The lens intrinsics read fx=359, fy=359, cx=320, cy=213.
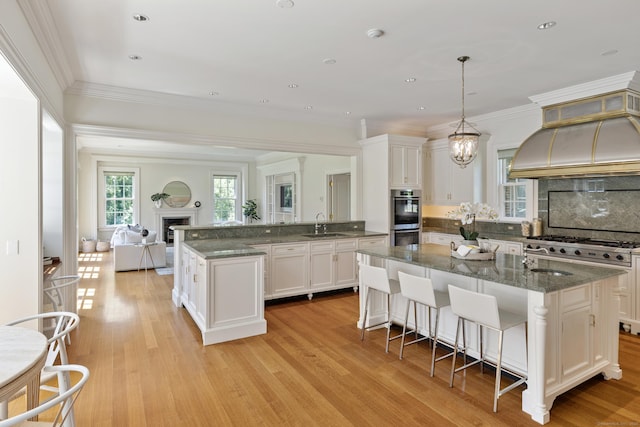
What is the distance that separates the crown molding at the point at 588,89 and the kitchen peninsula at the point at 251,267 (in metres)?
2.93

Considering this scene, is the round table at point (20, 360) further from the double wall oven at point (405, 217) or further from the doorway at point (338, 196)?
the doorway at point (338, 196)

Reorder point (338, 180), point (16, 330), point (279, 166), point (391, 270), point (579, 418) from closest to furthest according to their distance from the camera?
point (16, 330), point (579, 418), point (391, 270), point (338, 180), point (279, 166)

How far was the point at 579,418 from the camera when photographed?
2.41 meters

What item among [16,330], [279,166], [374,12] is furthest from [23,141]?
[279,166]

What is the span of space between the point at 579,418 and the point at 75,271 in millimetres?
5238

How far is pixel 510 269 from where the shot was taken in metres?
2.87

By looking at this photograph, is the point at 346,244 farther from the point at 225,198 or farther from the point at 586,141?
the point at 225,198

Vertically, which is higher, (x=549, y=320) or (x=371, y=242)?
(x=371, y=242)

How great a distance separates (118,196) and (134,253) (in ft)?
12.5

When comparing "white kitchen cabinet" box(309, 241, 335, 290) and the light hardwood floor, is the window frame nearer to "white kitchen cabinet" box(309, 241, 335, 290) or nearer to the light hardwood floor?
"white kitchen cabinet" box(309, 241, 335, 290)

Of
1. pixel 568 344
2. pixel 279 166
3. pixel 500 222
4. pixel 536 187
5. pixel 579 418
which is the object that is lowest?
pixel 579 418

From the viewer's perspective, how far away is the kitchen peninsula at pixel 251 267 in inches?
148

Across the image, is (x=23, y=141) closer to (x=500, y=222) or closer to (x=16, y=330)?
(x=16, y=330)

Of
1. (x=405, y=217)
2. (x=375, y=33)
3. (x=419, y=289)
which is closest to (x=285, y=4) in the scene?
(x=375, y=33)
